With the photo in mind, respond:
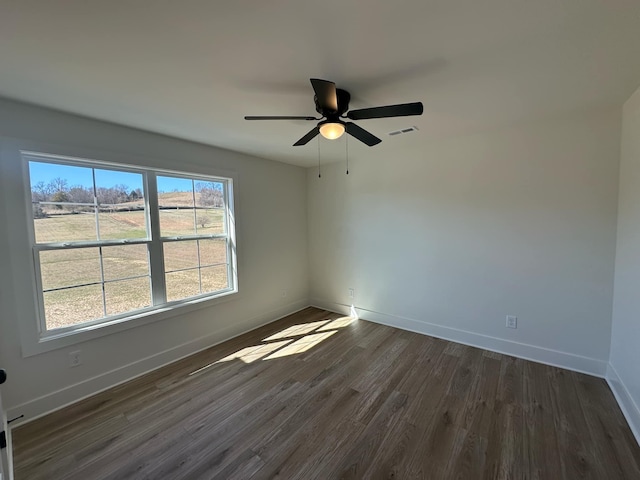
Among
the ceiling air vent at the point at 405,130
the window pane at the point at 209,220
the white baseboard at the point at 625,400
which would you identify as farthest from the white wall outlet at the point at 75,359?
the white baseboard at the point at 625,400

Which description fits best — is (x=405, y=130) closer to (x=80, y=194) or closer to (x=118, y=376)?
(x=80, y=194)

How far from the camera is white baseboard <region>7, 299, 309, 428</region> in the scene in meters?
2.11

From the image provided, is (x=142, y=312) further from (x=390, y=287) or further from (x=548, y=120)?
(x=548, y=120)

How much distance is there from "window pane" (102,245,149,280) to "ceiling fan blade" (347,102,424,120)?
8.09ft

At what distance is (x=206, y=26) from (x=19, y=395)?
9.65 ft

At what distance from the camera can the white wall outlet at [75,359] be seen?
229 centimetres

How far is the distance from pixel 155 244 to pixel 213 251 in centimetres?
72

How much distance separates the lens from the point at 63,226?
2289mm

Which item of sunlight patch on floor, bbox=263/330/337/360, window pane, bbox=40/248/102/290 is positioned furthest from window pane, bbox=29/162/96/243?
sunlight patch on floor, bbox=263/330/337/360

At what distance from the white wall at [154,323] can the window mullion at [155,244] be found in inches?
8.9

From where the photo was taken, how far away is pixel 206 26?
4.29ft

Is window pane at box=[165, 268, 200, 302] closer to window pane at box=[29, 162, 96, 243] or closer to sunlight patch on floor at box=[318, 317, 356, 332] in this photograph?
window pane at box=[29, 162, 96, 243]

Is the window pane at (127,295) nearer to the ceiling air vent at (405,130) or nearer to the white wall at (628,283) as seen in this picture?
the ceiling air vent at (405,130)

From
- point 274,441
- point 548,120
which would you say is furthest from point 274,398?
point 548,120
